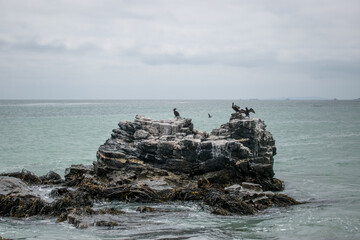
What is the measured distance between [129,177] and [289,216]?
7.08 metres

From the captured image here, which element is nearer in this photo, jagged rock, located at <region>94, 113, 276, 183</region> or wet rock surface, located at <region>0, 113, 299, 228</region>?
wet rock surface, located at <region>0, 113, 299, 228</region>

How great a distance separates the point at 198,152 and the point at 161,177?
81.8 inches

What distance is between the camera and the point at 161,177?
17.3 metres

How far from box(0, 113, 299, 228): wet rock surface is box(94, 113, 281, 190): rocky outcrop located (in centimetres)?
4

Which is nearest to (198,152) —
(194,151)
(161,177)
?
(194,151)

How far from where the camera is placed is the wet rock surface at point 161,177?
13852 millimetres

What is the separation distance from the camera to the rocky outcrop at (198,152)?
17.8 meters

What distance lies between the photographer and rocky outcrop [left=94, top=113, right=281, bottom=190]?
1778 cm

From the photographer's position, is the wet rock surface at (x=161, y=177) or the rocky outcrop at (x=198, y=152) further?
the rocky outcrop at (x=198, y=152)

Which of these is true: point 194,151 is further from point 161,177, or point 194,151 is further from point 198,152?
point 161,177

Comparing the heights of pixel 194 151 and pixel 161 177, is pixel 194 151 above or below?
above

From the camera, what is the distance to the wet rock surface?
13852 millimetres

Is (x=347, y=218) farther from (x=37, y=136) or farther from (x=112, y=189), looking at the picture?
(x=37, y=136)

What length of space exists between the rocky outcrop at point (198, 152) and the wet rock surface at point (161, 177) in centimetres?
4
